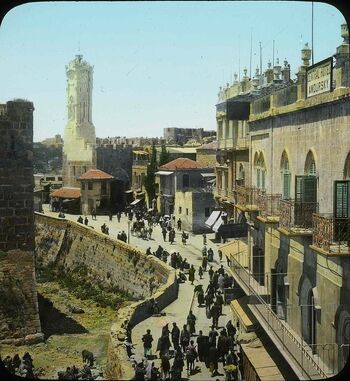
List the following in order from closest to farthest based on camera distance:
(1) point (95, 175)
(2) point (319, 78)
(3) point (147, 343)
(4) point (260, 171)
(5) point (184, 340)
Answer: (2) point (319, 78), (3) point (147, 343), (5) point (184, 340), (4) point (260, 171), (1) point (95, 175)

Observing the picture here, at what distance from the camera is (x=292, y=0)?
214 inches

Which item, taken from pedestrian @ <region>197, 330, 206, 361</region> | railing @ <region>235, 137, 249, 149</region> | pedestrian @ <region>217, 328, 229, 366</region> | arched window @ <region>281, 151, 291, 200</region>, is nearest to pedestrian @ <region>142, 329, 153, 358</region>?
pedestrian @ <region>197, 330, 206, 361</region>

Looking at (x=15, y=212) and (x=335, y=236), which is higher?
(x=335, y=236)

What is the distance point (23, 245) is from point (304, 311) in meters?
7.44

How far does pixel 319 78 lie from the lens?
26.3ft

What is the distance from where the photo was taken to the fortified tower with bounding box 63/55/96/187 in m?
42.6

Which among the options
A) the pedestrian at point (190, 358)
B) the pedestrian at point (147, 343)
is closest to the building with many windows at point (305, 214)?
the pedestrian at point (190, 358)

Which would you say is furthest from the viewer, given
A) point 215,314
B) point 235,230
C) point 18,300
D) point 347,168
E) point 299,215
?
point 235,230

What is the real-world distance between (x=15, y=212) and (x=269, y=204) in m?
6.19

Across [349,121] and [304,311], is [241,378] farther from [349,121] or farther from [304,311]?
[349,121]

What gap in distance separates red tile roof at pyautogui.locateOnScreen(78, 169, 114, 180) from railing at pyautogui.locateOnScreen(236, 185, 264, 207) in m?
23.9

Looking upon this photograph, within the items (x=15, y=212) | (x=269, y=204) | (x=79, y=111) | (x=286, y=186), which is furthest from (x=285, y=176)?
(x=79, y=111)

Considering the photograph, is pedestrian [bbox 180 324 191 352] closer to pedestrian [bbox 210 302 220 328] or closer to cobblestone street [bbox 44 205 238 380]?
cobblestone street [bbox 44 205 238 380]

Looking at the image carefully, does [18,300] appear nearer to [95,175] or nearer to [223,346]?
[223,346]
